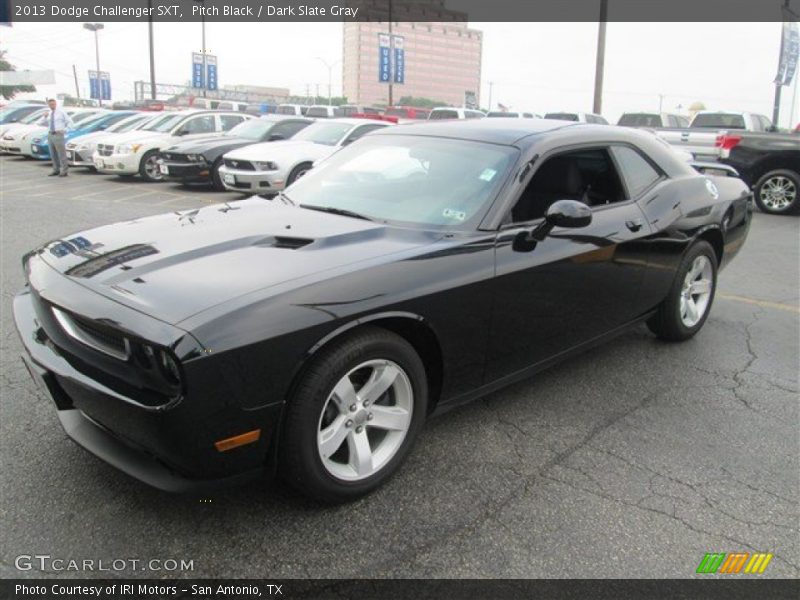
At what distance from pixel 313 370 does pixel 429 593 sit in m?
0.85

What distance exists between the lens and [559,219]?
3098 mm

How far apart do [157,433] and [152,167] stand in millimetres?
13512

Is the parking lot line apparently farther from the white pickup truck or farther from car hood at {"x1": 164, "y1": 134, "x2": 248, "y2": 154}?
car hood at {"x1": 164, "y1": 134, "x2": 248, "y2": 154}

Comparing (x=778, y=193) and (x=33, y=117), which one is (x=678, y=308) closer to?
(x=778, y=193)

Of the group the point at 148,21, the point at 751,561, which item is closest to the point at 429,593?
the point at 751,561

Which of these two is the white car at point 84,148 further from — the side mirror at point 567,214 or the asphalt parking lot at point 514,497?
the side mirror at point 567,214

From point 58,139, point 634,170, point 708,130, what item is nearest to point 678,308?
point 634,170

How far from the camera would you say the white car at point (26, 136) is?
18595 mm

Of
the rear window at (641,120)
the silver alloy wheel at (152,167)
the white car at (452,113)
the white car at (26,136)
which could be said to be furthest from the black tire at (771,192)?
the white car at (26,136)

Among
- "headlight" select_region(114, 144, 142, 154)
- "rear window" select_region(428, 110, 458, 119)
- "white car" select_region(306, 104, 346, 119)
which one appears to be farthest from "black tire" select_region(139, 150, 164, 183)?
"white car" select_region(306, 104, 346, 119)

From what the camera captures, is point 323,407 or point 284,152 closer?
point 323,407

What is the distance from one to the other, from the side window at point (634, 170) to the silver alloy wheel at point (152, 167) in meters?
12.3

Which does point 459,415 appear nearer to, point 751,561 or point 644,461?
point 644,461

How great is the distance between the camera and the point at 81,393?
2330 millimetres
